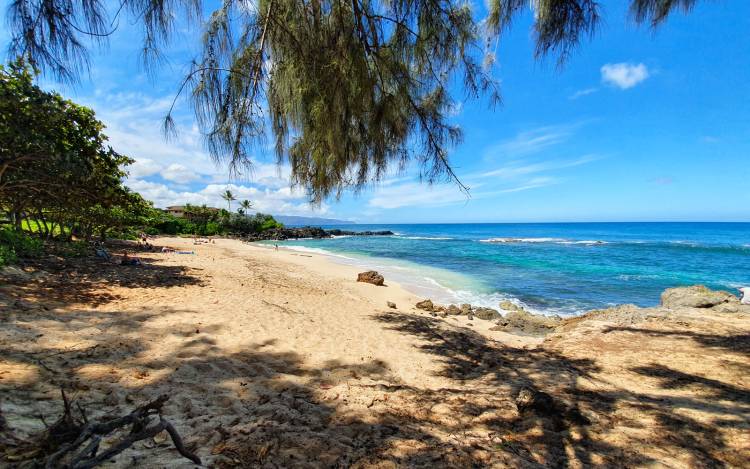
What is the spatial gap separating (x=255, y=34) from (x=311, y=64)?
57 cm

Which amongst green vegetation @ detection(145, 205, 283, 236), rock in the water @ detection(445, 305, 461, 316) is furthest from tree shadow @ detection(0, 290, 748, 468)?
green vegetation @ detection(145, 205, 283, 236)

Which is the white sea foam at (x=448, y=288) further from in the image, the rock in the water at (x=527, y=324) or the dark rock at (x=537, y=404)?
the dark rock at (x=537, y=404)

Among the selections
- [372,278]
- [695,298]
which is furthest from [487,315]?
[695,298]

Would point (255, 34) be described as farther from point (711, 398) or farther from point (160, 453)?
point (711, 398)

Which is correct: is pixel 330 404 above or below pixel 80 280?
below

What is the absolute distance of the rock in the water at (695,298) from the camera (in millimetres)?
8320

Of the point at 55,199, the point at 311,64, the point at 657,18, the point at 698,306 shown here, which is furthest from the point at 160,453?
the point at 698,306

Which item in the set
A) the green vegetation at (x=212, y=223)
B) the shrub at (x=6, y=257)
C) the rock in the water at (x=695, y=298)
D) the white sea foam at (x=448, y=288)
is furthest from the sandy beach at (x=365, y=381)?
the green vegetation at (x=212, y=223)

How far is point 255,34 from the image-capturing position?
293cm

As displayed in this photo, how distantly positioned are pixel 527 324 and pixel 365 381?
5892 mm

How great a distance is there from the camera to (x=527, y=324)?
26.3 feet

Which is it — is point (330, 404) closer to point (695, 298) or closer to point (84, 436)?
point (84, 436)

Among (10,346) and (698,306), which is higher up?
(10,346)

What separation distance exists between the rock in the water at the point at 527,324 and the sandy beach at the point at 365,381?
1.95 ft
